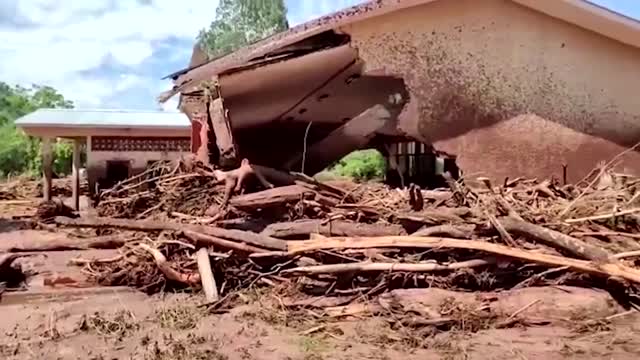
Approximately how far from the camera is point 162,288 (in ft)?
28.3

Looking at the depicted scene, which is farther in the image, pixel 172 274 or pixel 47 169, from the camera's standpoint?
pixel 47 169

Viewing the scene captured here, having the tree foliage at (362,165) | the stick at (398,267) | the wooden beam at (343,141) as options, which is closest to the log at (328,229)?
the stick at (398,267)

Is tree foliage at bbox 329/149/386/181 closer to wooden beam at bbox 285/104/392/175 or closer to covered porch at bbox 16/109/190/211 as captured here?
covered porch at bbox 16/109/190/211

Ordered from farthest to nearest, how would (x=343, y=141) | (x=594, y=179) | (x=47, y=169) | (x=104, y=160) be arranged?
(x=104, y=160) → (x=47, y=169) → (x=343, y=141) → (x=594, y=179)

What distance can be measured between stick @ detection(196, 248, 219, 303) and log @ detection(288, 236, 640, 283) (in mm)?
901

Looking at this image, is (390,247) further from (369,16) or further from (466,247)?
(369,16)

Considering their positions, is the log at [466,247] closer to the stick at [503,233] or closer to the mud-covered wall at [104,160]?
the stick at [503,233]

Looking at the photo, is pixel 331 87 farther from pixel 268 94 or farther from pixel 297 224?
pixel 297 224

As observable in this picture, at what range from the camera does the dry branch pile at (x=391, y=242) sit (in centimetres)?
768

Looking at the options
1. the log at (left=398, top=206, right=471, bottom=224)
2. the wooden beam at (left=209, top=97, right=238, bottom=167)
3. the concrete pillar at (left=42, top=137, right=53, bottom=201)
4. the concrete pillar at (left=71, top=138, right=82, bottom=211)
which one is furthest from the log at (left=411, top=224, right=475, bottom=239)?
the concrete pillar at (left=42, top=137, right=53, bottom=201)

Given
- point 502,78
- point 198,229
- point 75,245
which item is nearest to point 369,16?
point 502,78

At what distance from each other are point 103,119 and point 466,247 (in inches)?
681

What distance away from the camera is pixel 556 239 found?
25.6 feet

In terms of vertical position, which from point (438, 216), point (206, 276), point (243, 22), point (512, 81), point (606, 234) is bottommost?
point (206, 276)
